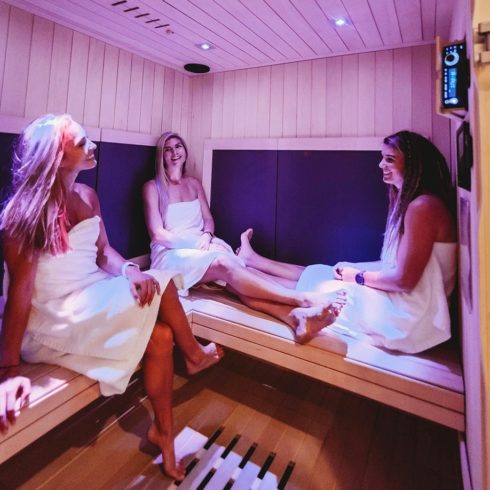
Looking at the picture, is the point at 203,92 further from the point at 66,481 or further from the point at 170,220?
the point at 66,481

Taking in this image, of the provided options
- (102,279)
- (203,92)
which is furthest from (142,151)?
(102,279)

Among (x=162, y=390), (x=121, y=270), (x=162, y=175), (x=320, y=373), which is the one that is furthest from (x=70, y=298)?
→ (x=162, y=175)

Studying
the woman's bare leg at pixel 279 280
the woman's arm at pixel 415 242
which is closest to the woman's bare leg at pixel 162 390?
the woman's bare leg at pixel 279 280

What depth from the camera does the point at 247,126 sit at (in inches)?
112

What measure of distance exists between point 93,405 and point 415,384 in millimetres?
1647

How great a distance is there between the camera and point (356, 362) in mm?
1513

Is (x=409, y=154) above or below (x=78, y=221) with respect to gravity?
above

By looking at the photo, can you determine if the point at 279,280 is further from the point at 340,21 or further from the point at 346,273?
the point at 340,21

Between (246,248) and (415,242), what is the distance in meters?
1.24

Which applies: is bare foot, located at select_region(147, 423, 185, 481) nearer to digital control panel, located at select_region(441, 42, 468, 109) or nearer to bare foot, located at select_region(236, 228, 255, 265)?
bare foot, located at select_region(236, 228, 255, 265)

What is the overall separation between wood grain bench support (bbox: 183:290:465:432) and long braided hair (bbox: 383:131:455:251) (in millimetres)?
593

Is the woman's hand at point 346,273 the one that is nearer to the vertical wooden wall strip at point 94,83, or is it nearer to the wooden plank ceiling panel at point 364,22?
the wooden plank ceiling panel at point 364,22

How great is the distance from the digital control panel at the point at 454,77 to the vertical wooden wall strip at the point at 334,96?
4.30 feet

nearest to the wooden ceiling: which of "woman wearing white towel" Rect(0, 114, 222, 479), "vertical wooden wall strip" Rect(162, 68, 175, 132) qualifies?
"vertical wooden wall strip" Rect(162, 68, 175, 132)
